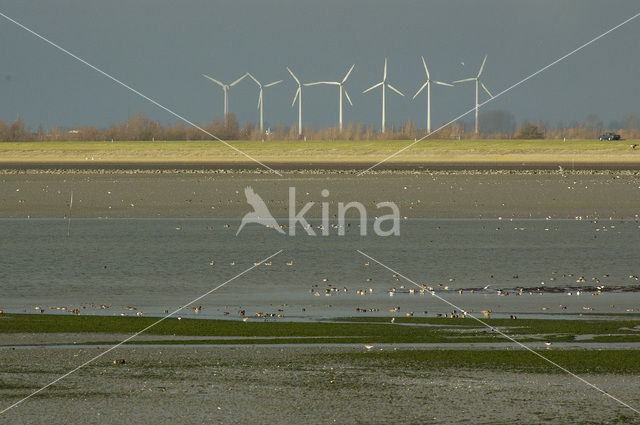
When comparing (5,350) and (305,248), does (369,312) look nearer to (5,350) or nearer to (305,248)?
(5,350)

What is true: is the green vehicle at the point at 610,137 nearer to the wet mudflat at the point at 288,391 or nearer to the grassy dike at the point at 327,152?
the grassy dike at the point at 327,152

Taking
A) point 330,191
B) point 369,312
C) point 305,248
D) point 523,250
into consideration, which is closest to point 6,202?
point 330,191

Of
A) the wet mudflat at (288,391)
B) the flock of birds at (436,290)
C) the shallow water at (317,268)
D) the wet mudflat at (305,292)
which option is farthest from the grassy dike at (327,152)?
the wet mudflat at (288,391)

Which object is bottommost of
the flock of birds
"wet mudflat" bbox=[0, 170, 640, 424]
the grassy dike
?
the flock of birds

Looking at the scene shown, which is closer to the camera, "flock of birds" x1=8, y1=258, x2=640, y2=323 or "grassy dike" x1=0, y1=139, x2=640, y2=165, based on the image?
"flock of birds" x1=8, y1=258, x2=640, y2=323

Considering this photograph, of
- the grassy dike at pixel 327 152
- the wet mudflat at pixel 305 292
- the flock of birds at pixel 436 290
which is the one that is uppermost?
the grassy dike at pixel 327 152

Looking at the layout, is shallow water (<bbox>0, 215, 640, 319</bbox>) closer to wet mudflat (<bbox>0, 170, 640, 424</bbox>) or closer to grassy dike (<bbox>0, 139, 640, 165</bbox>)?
wet mudflat (<bbox>0, 170, 640, 424</bbox>)

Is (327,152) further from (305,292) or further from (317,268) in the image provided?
(305,292)

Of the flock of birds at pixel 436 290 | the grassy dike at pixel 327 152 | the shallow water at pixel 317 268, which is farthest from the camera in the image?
the grassy dike at pixel 327 152

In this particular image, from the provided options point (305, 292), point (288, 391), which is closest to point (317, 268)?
point (305, 292)

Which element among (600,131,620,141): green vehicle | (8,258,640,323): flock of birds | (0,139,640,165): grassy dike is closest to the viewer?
(8,258,640,323): flock of birds

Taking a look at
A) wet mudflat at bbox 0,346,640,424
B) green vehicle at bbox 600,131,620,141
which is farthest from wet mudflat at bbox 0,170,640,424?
green vehicle at bbox 600,131,620,141
